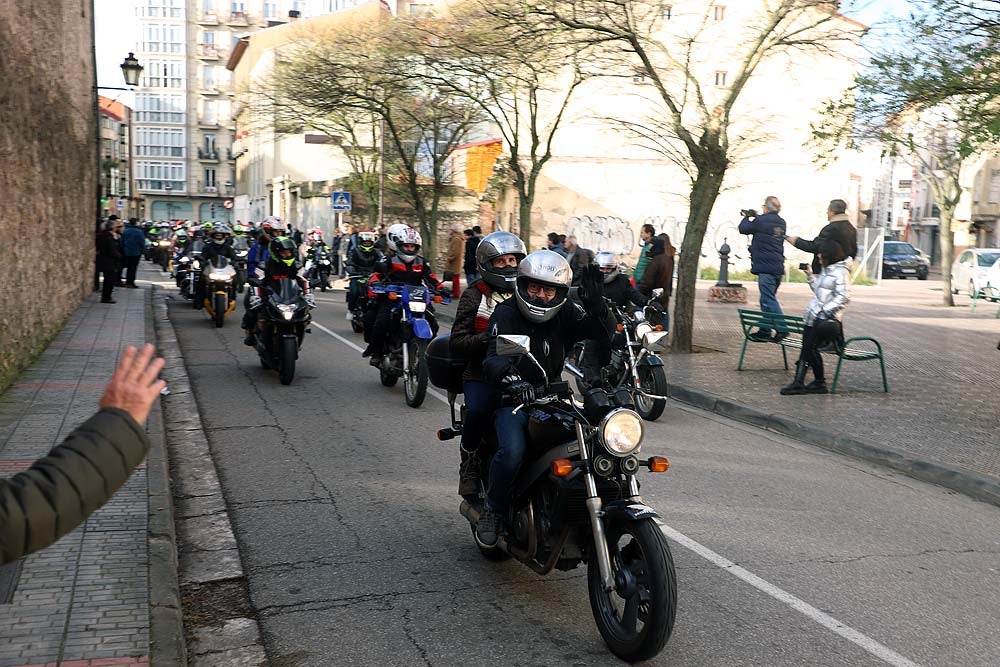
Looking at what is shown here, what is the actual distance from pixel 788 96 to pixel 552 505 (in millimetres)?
40219

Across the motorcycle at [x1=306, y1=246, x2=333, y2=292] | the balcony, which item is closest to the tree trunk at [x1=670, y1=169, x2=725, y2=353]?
the motorcycle at [x1=306, y1=246, x2=333, y2=292]

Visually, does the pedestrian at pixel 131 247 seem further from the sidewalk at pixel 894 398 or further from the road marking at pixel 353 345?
the sidewalk at pixel 894 398

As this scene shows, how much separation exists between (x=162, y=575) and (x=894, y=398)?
8.70 metres

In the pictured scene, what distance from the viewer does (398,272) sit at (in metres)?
10.9

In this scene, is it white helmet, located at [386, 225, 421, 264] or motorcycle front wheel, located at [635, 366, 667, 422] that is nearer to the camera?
motorcycle front wheel, located at [635, 366, 667, 422]

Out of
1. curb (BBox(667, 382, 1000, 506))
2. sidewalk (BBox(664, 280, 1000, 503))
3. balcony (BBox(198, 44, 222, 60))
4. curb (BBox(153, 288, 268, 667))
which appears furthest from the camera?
balcony (BBox(198, 44, 222, 60))

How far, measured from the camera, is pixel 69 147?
54.2 feet

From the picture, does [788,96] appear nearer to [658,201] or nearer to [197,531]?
[658,201]

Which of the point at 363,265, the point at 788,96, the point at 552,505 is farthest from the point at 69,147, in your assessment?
the point at 788,96

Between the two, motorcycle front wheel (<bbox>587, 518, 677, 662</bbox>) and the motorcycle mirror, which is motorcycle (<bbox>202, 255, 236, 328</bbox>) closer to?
the motorcycle mirror

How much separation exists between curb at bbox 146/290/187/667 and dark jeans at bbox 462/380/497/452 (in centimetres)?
156

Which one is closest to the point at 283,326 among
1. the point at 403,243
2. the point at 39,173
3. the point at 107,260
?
the point at 403,243

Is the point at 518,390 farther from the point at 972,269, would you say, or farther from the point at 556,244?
the point at 972,269

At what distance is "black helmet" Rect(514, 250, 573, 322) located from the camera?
15.4ft
